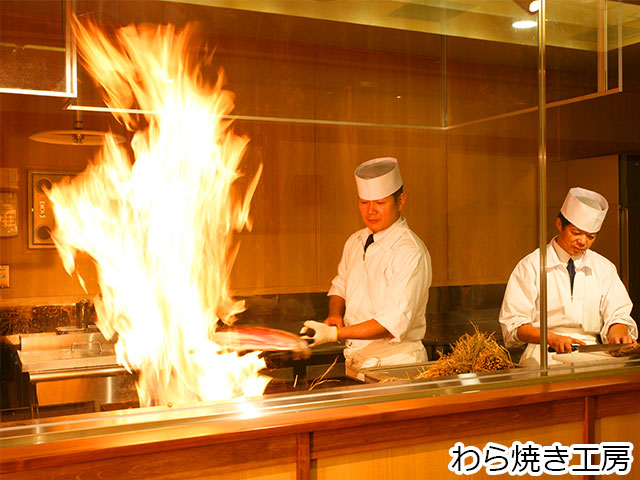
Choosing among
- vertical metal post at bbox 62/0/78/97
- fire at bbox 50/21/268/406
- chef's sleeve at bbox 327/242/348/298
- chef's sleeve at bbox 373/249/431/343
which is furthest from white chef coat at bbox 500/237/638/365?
vertical metal post at bbox 62/0/78/97

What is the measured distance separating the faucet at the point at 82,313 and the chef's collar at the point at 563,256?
1441mm

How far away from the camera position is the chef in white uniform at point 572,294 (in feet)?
6.72

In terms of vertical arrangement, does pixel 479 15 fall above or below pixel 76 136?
above

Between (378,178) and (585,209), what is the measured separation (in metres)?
0.79

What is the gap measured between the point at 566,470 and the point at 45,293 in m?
1.48

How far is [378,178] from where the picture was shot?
1.87 metres

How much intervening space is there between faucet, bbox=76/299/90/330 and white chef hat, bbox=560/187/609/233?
1.50 meters

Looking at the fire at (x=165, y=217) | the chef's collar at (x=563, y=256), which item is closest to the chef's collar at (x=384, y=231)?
the fire at (x=165, y=217)

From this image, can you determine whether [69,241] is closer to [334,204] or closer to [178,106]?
[178,106]

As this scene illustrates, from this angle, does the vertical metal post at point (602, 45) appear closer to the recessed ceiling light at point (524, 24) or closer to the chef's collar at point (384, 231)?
the recessed ceiling light at point (524, 24)

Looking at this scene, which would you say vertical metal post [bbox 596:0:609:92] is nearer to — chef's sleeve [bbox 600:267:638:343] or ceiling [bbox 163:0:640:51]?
ceiling [bbox 163:0:640:51]

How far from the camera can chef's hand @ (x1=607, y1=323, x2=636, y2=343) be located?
216 cm

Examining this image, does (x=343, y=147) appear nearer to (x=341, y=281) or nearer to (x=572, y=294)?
(x=341, y=281)

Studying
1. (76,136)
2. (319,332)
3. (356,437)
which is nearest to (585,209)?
(319,332)
